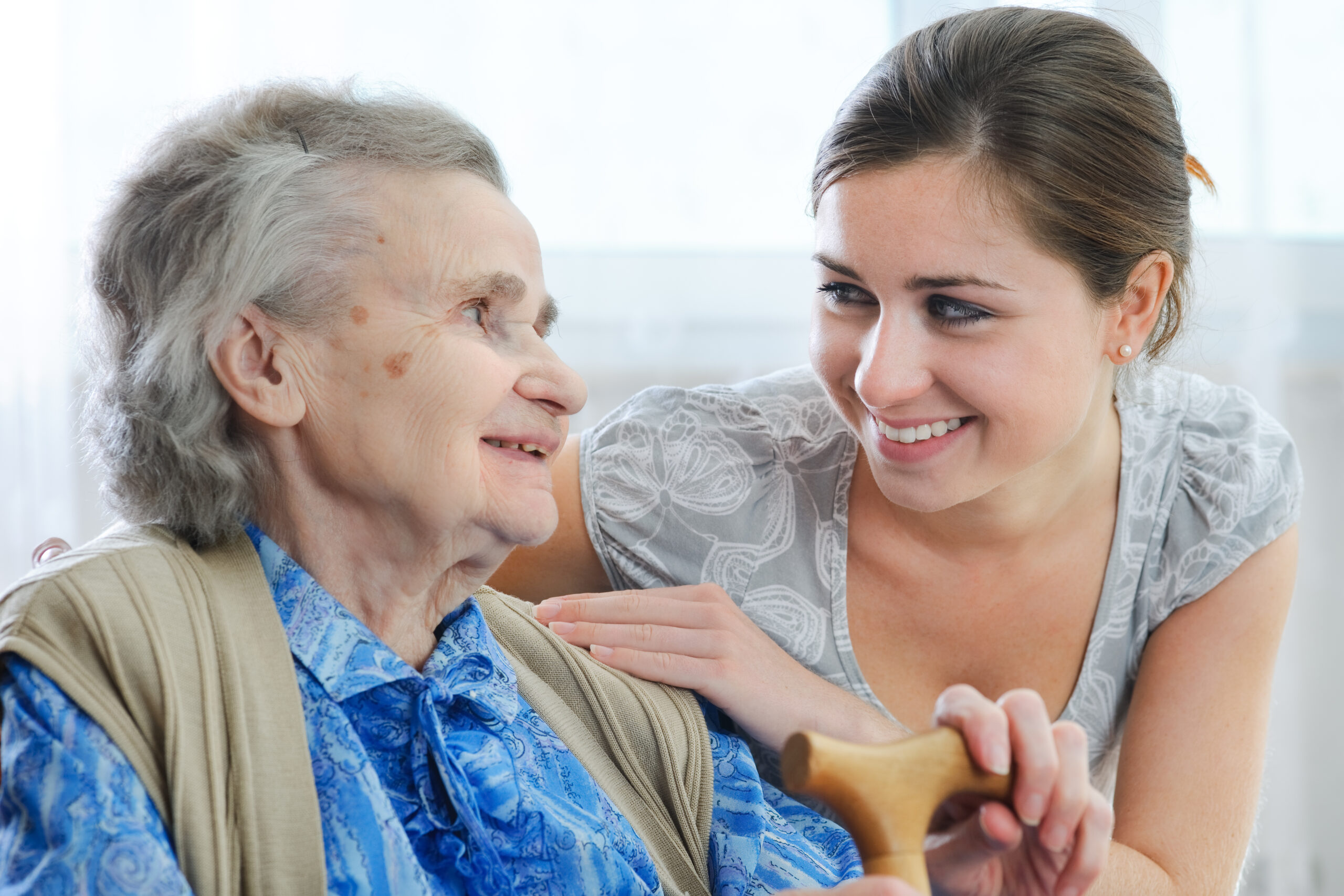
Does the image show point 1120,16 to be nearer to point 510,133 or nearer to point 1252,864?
point 510,133

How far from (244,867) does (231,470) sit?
31cm

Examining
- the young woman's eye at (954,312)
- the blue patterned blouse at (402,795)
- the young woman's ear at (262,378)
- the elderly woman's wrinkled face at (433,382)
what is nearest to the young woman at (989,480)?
the young woman's eye at (954,312)

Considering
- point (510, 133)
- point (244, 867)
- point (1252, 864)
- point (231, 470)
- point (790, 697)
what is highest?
point (510, 133)

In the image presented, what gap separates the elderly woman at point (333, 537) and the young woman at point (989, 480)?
25 cm

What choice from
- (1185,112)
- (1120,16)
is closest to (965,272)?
(1120,16)

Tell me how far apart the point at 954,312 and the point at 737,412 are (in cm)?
38

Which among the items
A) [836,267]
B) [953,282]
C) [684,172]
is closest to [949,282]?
[953,282]

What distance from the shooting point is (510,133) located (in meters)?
2.16

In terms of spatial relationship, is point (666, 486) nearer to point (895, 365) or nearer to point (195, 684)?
point (895, 365)

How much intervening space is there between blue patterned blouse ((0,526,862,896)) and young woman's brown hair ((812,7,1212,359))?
65 centimetres

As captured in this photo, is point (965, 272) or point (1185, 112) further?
point (1185, 112)

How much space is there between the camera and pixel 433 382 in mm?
937

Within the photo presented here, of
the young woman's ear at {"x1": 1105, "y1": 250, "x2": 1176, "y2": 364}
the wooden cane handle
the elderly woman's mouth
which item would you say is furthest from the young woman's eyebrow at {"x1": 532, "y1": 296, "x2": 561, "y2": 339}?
the young woman's ear at {"x1": 1105, "y1": 250, "x2": 1176, "y2": 364}

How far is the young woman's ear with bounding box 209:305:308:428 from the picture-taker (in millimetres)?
929
